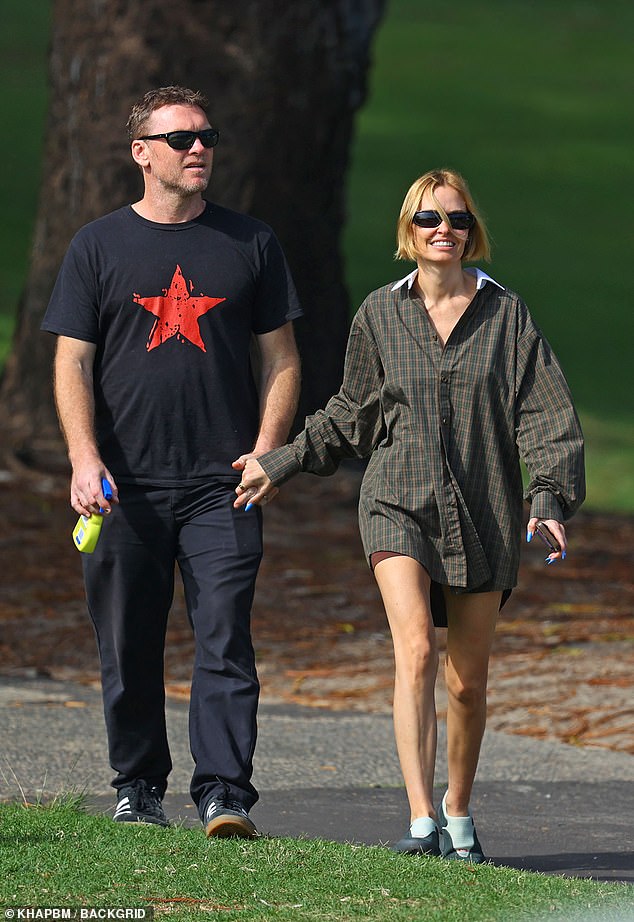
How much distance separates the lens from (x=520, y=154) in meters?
30.1

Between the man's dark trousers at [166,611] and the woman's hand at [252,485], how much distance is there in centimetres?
6

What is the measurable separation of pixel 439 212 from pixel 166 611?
1.57 metres

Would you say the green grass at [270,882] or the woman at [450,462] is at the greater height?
the woman at [450,462]

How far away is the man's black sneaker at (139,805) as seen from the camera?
5480 millimetres

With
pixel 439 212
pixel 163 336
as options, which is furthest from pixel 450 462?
pixel 163 336

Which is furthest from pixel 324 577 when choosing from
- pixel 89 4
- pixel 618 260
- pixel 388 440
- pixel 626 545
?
pixel 618 260

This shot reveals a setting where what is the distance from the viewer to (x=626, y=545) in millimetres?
12375

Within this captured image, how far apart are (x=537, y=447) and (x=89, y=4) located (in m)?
7.97

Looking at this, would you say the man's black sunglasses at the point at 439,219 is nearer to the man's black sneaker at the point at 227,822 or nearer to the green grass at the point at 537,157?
the man's black sneaker at the point at 227,822

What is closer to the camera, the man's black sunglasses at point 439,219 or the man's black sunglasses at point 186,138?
the man's black sunglasses at point 439,219

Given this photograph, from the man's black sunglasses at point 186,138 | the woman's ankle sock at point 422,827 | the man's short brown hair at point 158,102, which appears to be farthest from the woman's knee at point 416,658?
the man's short brown hair at point 158,102

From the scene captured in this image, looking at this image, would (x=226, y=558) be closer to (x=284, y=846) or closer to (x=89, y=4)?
(x=284, y=846)

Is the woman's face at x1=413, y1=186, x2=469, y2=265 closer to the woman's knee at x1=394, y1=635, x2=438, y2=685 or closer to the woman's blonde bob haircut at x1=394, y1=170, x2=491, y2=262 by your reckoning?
the woman's blonde bob haircut at x1=394, y1=170, x2=491, y2=262

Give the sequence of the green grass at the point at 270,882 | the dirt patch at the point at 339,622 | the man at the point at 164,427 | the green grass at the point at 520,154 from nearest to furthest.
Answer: the green grass at the point at 270,882, the man at the point at 164,427, the dirt patch at the point at 339,622, the green grass at the point at 520,154
